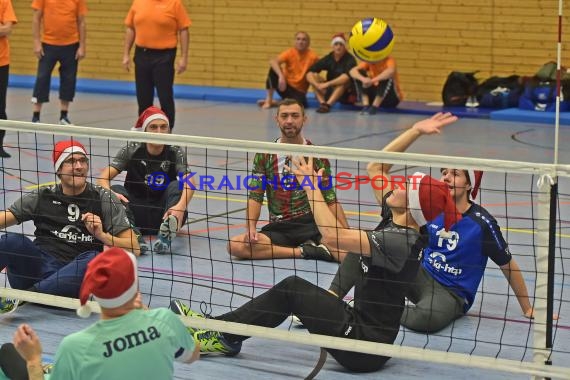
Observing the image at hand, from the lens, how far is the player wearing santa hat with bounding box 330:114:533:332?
645 centimetres

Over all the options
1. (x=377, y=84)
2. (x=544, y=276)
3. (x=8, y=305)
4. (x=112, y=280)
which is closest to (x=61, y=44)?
(x=377, y=84)

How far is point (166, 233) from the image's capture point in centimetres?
825

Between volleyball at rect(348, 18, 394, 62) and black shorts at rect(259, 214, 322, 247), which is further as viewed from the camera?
volleyball at rect(348, 18, 394, 62)

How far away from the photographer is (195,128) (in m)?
15.1

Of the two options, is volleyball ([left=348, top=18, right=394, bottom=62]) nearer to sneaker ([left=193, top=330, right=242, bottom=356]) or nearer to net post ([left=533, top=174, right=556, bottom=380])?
sneaker ([left=193, top=330, right=242, bottom=356])

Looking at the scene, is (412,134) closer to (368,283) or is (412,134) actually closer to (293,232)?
(368,283)

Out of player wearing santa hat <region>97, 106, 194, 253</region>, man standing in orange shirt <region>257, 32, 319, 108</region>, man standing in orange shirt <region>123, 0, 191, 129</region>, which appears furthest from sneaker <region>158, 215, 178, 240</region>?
man standing in orange shirt <region>257, 32, 319, 108</region>

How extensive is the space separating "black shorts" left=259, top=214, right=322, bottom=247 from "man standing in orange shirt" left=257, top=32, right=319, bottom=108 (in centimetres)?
929

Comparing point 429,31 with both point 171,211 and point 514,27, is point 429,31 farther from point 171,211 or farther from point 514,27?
point 171,211

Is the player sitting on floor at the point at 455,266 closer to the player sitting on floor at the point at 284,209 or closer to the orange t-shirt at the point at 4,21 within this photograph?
the player sitting on floor at the point at 284,209

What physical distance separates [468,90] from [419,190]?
473 inches

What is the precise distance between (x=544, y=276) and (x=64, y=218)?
3255 millimetres

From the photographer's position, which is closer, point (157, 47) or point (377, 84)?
point (157, 47)

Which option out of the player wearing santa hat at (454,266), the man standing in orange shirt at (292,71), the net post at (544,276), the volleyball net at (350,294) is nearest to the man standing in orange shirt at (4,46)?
the volleyball net at (350,294)
